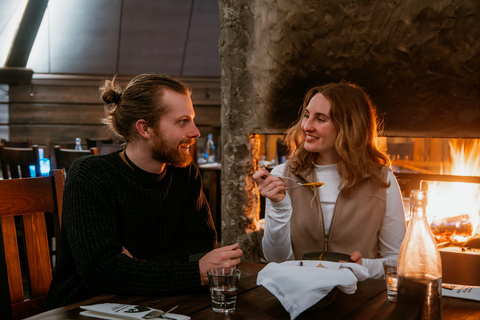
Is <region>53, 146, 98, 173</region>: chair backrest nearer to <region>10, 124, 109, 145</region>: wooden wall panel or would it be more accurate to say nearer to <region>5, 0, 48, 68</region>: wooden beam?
<region>10, 124, 109, 145</region>: wooden wall panel

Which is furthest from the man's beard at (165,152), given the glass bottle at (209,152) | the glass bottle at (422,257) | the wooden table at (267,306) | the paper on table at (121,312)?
the glass bottle at (209,152)

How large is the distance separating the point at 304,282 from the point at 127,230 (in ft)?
2.36

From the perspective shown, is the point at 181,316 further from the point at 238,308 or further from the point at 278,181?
the point at 278,181

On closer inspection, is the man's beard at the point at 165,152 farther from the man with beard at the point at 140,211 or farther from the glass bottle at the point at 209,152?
the glass bottle at the point at 209,152

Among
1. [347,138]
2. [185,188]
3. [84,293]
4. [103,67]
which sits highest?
[103,67]

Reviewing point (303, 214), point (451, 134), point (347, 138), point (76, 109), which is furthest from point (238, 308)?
point (76, 109)

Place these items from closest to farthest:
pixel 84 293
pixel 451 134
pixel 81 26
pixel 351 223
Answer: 1. pixel 84 293
2. pixel 351 223
3. pixel 451 134
4. pixel 81 26

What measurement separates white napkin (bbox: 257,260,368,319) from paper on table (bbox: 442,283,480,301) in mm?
264

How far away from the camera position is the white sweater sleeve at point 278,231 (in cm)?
179

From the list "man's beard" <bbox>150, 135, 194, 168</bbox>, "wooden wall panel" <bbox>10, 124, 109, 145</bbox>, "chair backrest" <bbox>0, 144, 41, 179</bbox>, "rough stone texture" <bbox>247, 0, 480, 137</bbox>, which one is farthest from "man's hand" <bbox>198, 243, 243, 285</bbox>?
"wooden wall panel" <bbox>10, 124, 109, 145</bbox>

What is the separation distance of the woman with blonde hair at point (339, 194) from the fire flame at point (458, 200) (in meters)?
0.87

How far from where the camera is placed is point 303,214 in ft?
6.37

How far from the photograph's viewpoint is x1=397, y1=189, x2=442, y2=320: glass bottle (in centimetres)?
102

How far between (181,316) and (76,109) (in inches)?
242
